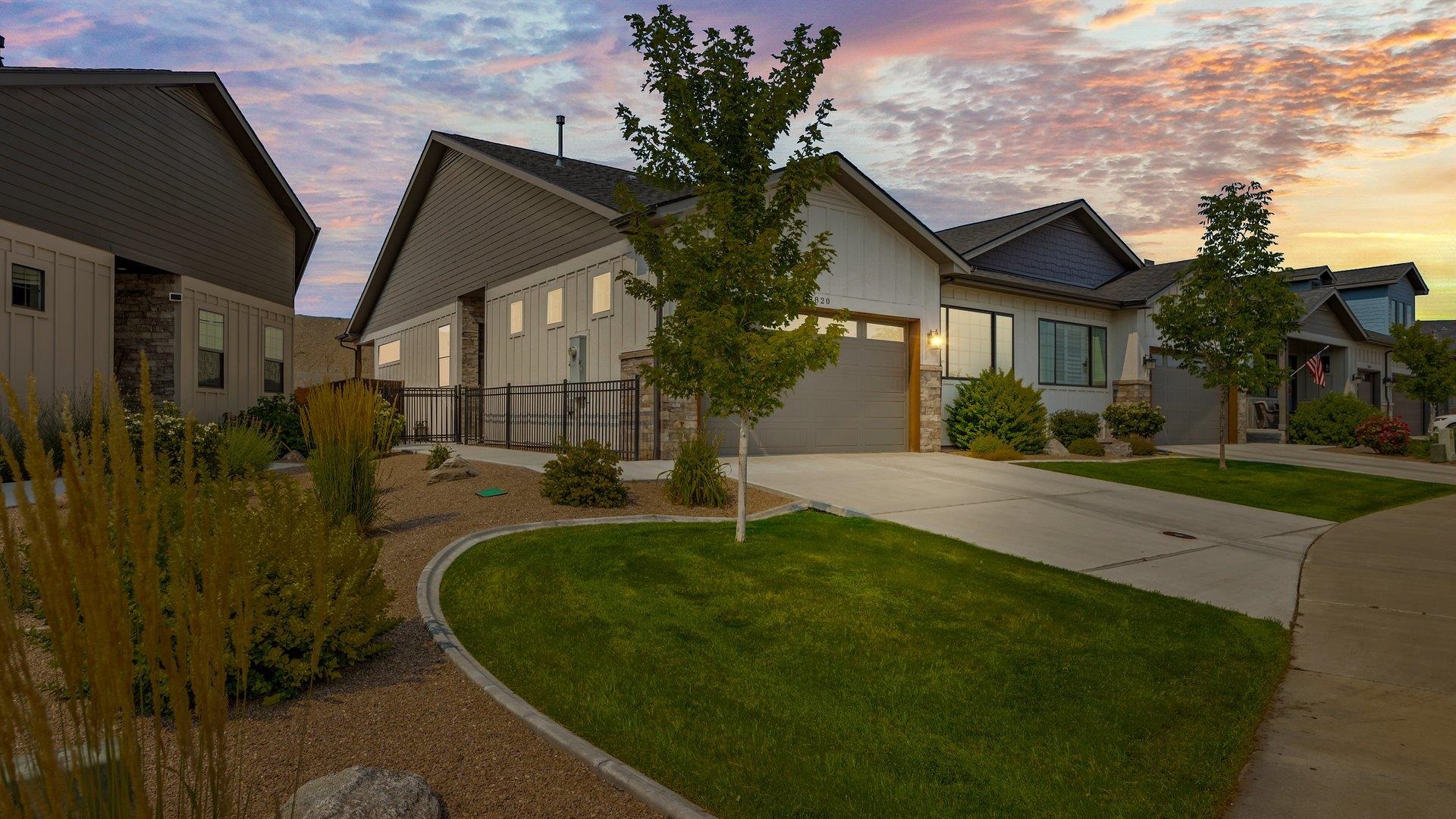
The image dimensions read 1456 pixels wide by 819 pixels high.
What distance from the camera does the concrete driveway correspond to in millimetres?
8289

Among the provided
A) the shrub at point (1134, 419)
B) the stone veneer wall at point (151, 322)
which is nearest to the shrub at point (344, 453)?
the stone veneer wall at point (151, 322)

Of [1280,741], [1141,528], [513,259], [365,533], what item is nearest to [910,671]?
[1280,741]

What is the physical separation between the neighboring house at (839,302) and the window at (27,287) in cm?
909

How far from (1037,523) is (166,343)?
17.3 meters

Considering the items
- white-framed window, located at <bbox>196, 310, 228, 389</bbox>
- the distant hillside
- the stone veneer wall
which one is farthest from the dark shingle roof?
the distant hillside

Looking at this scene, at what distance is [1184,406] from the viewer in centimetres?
2458

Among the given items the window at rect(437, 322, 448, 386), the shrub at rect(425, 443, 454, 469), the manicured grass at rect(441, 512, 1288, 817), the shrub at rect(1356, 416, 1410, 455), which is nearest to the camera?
the manicured grass at rect(441, 512, 1288, 817)

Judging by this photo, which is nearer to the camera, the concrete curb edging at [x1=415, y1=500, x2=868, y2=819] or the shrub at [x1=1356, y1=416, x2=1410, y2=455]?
the concrete curb edging at [x1=415, y1=500, x2=868, y2=819]

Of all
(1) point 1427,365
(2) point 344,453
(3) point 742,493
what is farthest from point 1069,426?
(2) point 344,453

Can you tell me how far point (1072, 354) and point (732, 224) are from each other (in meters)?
16.9

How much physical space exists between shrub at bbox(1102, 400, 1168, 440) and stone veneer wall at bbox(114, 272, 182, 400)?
22.4 meters

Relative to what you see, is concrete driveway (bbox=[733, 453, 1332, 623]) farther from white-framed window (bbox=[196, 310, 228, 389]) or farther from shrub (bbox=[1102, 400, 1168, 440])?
white-framed window (bbox=[196, 310, 228, 389])

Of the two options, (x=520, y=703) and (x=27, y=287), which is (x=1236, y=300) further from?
(x=27, y=287)

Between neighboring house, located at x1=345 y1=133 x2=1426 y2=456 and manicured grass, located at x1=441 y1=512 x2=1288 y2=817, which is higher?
neighboring house, located at x1=345 y1=133 x2=1426 y2=456
